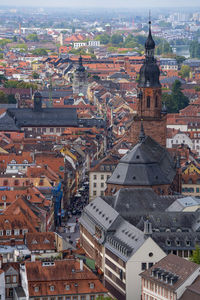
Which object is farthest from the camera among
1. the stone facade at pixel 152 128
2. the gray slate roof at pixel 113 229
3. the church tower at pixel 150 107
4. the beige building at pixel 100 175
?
the church tower at pixel 150 107

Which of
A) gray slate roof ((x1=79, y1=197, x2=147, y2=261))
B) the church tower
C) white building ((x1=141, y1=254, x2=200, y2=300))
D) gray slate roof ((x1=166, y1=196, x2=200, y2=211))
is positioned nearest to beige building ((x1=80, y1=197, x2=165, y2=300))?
gray slate roof ((x1=79, y1=197, x2=147, y2=261))

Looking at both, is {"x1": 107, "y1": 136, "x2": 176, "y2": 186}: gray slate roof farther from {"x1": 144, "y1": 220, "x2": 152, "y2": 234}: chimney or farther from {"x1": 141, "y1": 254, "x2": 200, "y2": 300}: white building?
{"x1": 141, "y1": 254, "x2": 200, "y2": 300}: white building

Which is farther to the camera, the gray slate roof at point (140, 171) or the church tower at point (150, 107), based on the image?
the church tower at point (150, 107)

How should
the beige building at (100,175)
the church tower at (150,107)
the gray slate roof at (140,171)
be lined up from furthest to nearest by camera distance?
the church tower at (150,107)
the beige building at (100,175)
the gray slate roof at (140,171)

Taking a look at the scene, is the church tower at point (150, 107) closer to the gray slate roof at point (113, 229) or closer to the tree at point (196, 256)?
the gray slate roof at point (113, 229)

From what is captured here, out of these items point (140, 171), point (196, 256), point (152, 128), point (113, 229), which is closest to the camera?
point (196, 256)

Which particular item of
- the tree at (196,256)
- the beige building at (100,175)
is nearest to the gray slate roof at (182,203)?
the tree at (196,256)

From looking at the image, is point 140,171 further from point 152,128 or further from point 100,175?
point 152,128

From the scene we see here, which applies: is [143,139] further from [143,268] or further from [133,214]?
[143,268]

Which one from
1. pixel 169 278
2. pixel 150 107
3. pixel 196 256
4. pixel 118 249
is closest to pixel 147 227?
pixel 118 249

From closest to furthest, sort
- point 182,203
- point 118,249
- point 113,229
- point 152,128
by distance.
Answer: point 118,249 → point 113,229 → point 182,203 → point 152,128

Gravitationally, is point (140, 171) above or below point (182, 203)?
below

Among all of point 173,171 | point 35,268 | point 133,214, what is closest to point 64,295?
point 35,268

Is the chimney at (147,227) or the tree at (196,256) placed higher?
the chimney at (147,227)
